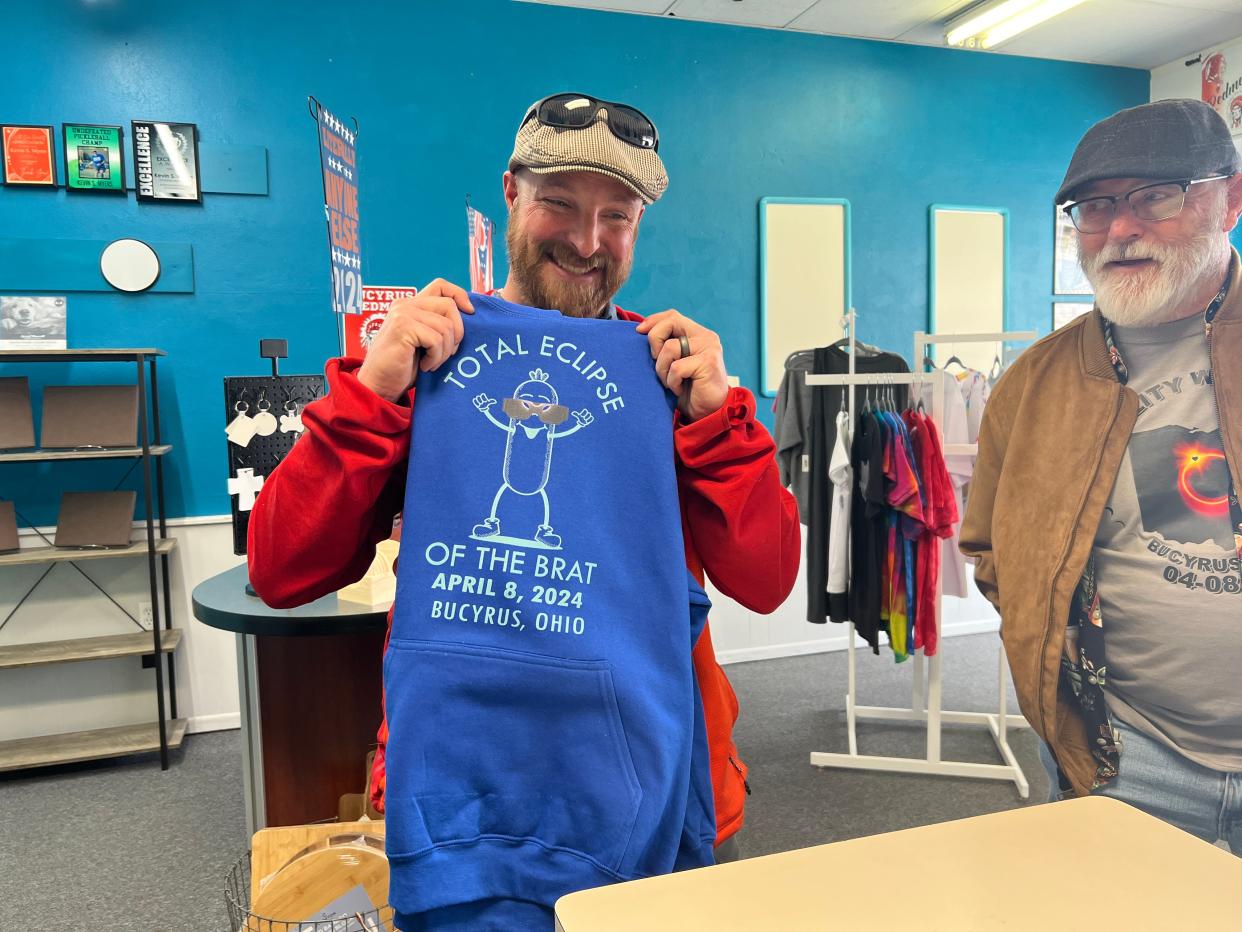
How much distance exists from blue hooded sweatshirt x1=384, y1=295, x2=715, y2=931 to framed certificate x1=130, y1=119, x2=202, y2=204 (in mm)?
3240

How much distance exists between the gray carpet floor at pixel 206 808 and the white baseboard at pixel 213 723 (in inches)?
1.7

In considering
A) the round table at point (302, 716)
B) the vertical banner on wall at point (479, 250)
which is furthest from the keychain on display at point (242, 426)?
the vertical banner on wall at point (479, 250)

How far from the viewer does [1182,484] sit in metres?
1.12

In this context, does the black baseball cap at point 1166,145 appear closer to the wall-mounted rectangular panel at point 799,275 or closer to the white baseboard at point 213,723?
the wall-mounted rectangular panel at point 799,275

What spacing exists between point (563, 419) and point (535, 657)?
29 centimetres

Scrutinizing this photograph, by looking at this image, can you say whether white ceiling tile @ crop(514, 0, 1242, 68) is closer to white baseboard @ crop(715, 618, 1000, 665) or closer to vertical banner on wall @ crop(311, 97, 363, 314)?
vertical banner on wall @ crop(311, 97, 363, 314)

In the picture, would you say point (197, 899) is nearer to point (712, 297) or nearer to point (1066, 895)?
point (1066, 895)

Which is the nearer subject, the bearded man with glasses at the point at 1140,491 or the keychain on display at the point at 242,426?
the bearded man with glasses at the point at 1140,491

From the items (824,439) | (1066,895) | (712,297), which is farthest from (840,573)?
(1066,895)

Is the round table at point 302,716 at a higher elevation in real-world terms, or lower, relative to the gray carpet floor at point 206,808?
higher

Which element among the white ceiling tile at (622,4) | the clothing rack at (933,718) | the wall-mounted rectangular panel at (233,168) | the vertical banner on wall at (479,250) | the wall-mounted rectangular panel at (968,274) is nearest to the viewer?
the vertical banner on wall at (479,250)

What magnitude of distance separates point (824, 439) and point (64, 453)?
304 centimetres

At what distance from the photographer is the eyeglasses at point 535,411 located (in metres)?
1.02

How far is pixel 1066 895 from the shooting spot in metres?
0.66
